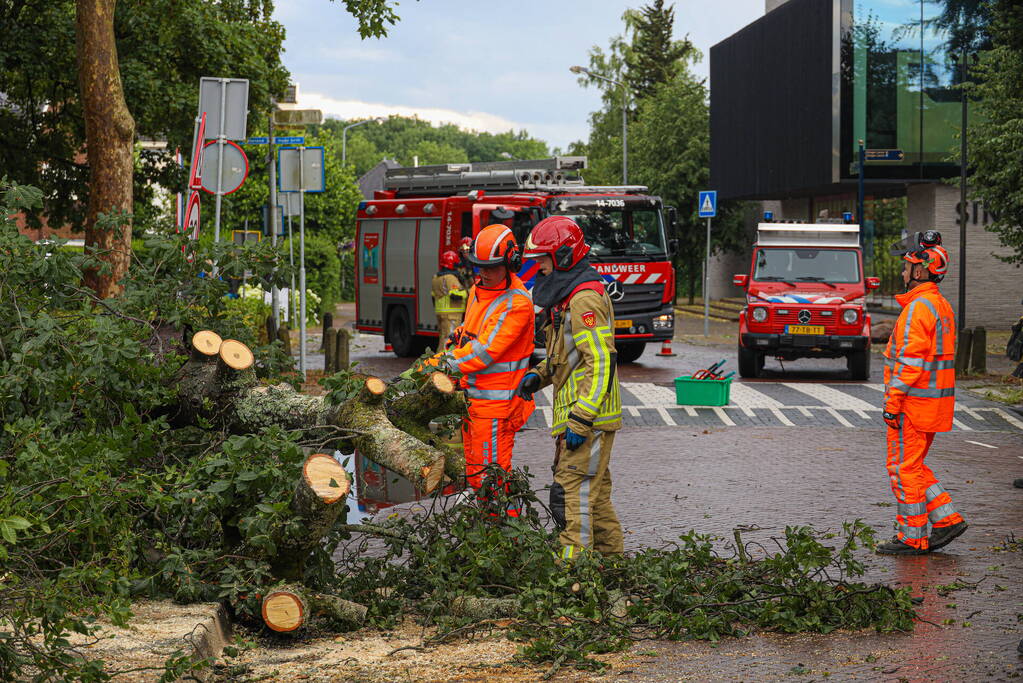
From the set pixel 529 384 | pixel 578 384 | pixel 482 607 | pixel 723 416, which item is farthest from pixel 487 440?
pixel 723 416

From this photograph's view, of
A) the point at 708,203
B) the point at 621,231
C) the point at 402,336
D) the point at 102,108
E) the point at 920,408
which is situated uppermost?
the point at 102,108

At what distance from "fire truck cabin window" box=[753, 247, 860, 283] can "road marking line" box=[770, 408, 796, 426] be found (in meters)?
4.46

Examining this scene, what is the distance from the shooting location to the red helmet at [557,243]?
275 inches

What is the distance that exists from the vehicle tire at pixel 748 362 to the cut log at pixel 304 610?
13.8 metres

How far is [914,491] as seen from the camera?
27.0ft

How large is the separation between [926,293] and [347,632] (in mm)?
4346

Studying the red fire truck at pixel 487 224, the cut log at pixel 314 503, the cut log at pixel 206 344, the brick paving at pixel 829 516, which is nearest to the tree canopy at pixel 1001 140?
the red fire truck at pixel 487 224

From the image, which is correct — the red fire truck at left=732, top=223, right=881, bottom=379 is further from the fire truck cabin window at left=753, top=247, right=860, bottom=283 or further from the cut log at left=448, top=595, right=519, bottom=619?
the cut log at left=448, top=595, right=519, bottom=619

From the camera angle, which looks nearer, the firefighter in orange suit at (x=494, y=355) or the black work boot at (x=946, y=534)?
the firefighter in orange suit at (x=494, y=355)

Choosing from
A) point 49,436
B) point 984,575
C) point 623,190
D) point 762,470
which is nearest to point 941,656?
point 984,575

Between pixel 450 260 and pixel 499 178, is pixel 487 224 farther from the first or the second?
pixel 450 260

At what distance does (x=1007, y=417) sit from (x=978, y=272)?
75.7ft

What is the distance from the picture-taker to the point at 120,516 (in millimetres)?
5996

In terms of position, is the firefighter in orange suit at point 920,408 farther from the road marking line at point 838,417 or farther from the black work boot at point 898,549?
the road marking line at point 838,417
